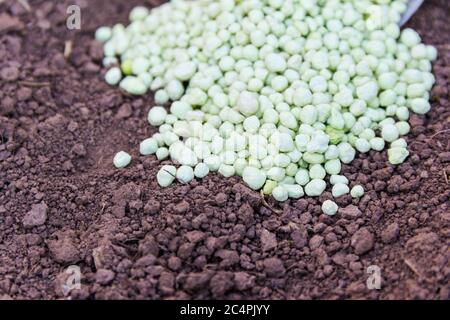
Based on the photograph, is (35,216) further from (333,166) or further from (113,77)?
(333,166)

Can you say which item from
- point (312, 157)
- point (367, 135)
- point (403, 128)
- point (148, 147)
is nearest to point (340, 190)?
point (312, 157)

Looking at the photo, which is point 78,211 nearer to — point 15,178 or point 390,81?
point 15,178

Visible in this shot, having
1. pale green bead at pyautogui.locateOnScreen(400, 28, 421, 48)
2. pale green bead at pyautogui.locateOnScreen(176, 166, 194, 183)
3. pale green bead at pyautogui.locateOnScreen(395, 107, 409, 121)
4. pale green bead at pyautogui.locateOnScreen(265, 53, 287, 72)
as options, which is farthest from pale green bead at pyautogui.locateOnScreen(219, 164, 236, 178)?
pale green bead at pyautogui.locateOnScreen(400, 28, 421, 48)

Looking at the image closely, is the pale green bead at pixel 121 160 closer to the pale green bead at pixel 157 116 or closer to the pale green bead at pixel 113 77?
the pale green bead at pixel 157 116

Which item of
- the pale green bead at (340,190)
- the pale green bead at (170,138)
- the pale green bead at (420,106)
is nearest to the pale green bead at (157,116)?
the pale green bead at (170,138)
